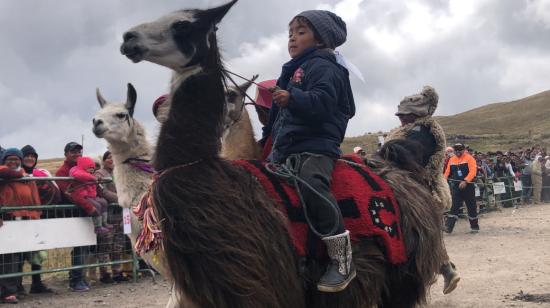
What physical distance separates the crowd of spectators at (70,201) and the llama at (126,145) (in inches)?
69.9

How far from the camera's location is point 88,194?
27.6ft

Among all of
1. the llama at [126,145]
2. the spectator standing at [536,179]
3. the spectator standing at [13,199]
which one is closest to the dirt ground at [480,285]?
the spectator standing at [13,199]

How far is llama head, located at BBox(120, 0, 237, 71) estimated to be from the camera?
2980mm

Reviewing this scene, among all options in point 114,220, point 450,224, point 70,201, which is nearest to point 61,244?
point 70,201

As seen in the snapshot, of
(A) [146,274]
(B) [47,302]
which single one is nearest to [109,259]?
(A) [146,274]

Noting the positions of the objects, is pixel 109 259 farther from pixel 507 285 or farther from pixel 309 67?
pixel 309 67

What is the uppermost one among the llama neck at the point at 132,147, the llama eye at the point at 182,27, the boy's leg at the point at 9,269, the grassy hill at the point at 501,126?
the grassy hill at the point at 501,126

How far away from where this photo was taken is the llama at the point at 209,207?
282cm

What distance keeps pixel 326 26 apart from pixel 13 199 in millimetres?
5767

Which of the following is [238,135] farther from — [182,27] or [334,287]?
[334,287]

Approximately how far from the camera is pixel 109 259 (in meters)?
8.95

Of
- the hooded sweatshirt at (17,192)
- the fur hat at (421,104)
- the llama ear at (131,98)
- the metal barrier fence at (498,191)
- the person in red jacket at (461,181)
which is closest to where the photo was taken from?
the fur hat at (421,104)

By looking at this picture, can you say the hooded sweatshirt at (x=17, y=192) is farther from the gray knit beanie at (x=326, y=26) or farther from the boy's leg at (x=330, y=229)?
the boy's leg at (x=330, y=229)

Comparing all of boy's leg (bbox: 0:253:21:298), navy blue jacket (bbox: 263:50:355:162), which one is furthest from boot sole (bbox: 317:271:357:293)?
boy's leg (bbox: 0:253:21:298)
